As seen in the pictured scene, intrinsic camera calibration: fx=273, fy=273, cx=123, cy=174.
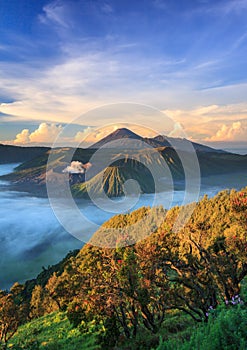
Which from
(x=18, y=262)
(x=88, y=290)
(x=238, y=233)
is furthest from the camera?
(x=18, y=262)

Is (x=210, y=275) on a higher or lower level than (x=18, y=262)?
higher

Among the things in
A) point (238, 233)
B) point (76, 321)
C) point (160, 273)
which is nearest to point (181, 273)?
point (160, 273)

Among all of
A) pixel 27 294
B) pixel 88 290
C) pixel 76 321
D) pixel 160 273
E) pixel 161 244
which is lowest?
pixel 27 294

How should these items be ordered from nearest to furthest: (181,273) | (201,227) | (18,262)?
(181,273) → (201,227) → (18,262)

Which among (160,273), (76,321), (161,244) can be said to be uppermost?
(161,244)

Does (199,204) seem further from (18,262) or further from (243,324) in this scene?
(18,262)

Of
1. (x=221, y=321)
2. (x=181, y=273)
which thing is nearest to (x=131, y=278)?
(x=181, y=273)

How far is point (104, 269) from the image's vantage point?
1121 centimetres

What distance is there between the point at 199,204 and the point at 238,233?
25.4m

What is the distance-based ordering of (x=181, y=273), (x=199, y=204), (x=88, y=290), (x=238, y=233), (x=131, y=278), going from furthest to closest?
1. (x=199, y=204)
2. (x=238, y=233)
3. (x=181, y=273)
4. (x=88, y=290)
5. (x=131, y=278)

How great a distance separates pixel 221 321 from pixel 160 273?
550 cm

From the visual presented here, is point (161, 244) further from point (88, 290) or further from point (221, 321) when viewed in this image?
point (221, 321)

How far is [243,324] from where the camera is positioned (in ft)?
18.0

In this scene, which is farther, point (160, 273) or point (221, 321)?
point (160, 273)
